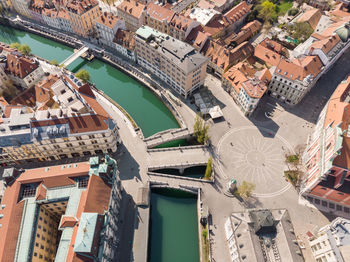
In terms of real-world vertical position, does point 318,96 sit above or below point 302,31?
below

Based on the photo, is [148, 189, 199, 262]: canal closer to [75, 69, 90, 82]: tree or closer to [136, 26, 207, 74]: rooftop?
[136, 26, 207, 74]: rooftop

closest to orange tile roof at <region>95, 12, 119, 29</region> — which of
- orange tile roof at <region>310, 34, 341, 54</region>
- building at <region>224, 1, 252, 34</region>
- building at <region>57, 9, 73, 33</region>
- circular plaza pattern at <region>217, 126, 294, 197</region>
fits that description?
building at <region>57, 9, 73, 33</region>

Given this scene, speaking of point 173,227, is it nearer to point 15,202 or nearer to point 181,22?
point 15,202

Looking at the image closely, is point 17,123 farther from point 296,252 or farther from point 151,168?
point 296,252

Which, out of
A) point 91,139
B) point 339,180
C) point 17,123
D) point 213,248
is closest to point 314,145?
point 339,180

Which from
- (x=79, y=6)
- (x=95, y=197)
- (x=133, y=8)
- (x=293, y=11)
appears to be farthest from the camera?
(x=293, y=11)

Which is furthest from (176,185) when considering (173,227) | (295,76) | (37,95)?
(37,95)

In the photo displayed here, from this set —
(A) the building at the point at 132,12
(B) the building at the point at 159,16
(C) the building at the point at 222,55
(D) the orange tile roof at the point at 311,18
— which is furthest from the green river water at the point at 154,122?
(D) the orange tile roof at the point at 311,18
